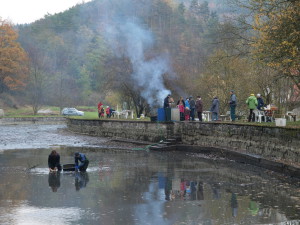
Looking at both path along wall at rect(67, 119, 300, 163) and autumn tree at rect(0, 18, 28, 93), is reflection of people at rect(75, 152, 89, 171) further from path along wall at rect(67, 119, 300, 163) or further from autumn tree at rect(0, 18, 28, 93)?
autumn tree at rect(0, 18, 28, 93)

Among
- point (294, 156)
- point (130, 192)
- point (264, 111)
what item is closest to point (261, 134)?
point (294, 156)

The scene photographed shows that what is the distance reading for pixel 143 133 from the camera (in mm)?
35562

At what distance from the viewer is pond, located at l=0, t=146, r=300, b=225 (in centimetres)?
1227

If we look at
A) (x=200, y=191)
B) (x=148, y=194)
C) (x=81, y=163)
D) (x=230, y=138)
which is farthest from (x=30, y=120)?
(x=148, y=194)

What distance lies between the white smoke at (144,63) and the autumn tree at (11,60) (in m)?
38.8

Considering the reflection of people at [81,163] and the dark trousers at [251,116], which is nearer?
the reflection of people at [81,163]

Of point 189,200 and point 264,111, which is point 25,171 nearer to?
A: point 189,200

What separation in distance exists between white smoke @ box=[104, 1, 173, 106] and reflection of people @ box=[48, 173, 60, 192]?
26933mm

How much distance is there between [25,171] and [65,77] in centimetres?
8906

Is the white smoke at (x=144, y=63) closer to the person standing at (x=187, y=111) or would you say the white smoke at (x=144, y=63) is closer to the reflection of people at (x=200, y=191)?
the person standing at (x=187, y=111)

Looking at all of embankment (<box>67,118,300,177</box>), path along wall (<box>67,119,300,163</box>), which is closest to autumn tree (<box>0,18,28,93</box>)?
path along wall (<box>67,119,300,163</box>)

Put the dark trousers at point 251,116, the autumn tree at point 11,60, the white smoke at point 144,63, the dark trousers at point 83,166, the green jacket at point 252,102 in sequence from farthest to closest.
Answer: the autumn tree at point 11,60 → the white smoke at point 144,63 → the dark trousers at point 251,116 → the green jacket at point 252,102 → the dark trousers at point 83,166

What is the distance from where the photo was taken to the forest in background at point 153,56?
26.3 metres

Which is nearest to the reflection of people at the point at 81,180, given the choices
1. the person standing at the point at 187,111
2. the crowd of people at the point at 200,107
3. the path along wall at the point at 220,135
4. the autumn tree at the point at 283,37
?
the path along wall at the point at 220,135
